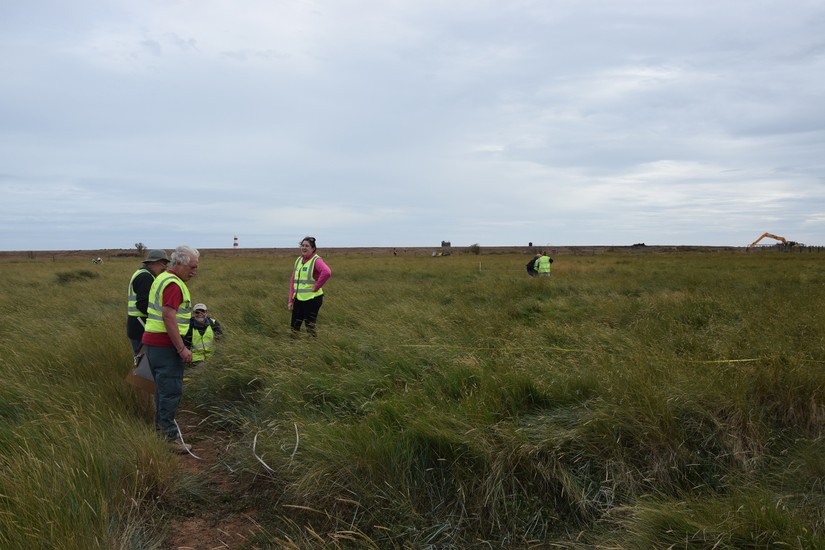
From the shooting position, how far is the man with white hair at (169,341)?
4270 mm

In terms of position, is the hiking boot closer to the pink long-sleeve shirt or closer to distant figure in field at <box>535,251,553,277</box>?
the pink long-sleeve shirt

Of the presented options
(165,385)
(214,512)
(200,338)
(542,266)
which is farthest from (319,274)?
(542,266)

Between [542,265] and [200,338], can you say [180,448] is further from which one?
[542,265]

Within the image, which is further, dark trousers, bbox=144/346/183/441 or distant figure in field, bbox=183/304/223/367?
distant figure in field, bbox=183/304/223/367

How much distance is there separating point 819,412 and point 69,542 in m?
4.68

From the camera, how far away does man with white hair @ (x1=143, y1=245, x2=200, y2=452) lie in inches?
168

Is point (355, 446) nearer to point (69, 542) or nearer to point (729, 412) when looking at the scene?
point (69, 542)

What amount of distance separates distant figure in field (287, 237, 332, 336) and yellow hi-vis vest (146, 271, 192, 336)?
3.01 m

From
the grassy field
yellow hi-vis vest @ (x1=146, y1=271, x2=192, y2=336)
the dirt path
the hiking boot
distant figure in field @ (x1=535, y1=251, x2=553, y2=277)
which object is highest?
distant figure in field @ (x1=535, y1=251, x2=553, y2=277)

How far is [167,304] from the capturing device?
423cm

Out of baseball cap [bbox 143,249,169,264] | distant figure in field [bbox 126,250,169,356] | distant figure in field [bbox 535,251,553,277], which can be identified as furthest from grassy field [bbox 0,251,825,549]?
distant figure in field [bbox 535,251,553,277]

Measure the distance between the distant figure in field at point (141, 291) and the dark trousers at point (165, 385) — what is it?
3.52ft

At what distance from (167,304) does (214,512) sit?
1.63 m

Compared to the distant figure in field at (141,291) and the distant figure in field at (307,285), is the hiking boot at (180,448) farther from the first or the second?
the distant figure in field at (307,285)
